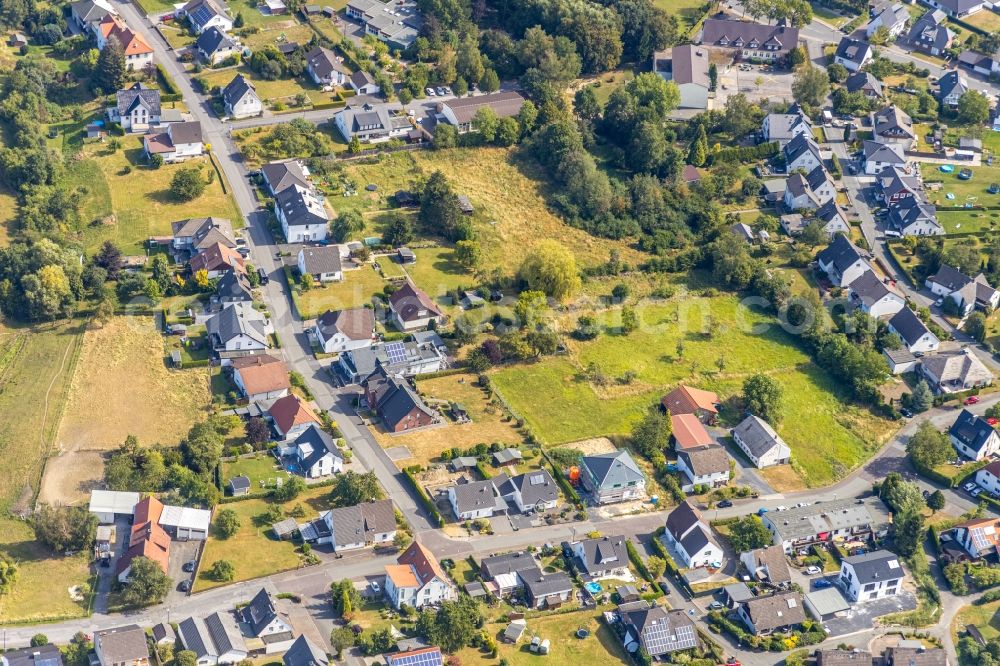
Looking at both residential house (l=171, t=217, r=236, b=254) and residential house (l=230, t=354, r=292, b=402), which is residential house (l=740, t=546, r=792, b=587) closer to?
residential house (l=230, t=354, r=292, b=402)

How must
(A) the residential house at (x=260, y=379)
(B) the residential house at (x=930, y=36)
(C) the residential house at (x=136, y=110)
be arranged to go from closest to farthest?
(A) the residential house at (x=260, y=379) < (C) the residential house at (x=136, y=110) < (B) the residential house at (x=930, y=36)

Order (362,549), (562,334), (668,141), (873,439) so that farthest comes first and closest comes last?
1. (668,141)
2. (562,334)
3. (873,439)
4. (362,549)

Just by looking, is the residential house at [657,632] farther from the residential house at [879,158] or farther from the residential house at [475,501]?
the residential house at [879,158]

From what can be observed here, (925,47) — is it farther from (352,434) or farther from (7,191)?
(7,191)

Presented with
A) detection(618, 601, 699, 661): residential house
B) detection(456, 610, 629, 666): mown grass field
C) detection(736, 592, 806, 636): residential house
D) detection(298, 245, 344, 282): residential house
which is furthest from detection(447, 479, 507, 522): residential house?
detection(298, 245, 344, 282): residential house

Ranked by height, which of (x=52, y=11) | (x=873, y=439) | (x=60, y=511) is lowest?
(x=873, y=439)

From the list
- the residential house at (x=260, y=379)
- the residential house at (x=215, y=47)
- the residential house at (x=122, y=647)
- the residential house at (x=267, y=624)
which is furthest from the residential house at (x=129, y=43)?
the residential house at (x=122, y=647)

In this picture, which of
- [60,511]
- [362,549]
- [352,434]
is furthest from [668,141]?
[60,511]
